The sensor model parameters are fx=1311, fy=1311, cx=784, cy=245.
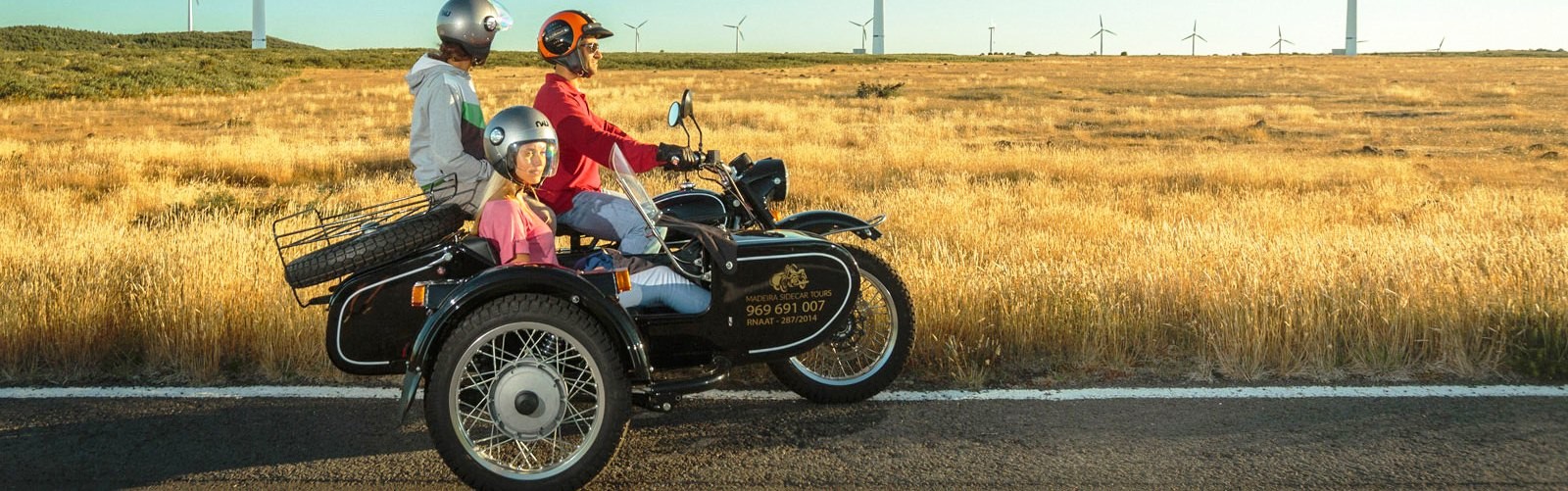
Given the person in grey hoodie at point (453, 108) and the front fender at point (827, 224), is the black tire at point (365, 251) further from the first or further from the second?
the front fender at point (827, 224)

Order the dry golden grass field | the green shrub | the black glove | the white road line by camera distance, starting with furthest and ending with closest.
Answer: the green shrub → the dry golden grass field → the white road line → the black glove

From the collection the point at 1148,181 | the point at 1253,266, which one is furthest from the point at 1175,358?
the point at 1148,181

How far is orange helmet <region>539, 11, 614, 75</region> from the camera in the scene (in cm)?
524

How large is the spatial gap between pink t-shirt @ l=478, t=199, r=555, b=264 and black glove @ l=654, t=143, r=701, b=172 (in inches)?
24.2

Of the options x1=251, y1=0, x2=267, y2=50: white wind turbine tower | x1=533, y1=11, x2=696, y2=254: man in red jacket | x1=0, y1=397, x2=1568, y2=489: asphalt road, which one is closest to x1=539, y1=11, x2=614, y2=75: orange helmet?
x1=533, y1=11, x2=696, y2=254: man in red jacket

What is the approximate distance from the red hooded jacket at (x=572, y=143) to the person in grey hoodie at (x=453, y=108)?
0.27 m

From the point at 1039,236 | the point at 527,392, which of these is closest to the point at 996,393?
the point at 527,392

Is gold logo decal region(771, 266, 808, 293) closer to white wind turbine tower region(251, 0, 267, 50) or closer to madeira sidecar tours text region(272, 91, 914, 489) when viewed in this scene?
madeira sidecar tours text region(272, 91, 914, 489)

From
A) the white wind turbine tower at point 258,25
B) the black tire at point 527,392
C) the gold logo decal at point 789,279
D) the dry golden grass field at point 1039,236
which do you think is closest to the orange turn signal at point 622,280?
the black tire at point 527,392

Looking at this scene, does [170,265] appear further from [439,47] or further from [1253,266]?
[1253,266]

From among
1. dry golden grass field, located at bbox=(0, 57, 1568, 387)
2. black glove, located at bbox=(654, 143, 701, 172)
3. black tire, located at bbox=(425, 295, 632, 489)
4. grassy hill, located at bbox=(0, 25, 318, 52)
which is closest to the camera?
black tire, located at bbox=(425, 295, 632, 489)

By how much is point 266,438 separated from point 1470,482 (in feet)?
13.6

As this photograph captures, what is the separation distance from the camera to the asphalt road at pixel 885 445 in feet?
14.1

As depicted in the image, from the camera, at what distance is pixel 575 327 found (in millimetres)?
4055
